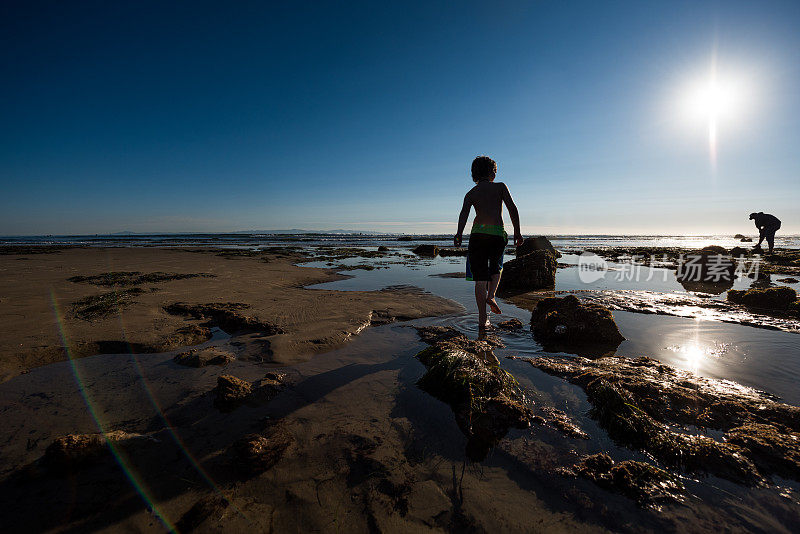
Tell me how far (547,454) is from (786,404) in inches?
93.0

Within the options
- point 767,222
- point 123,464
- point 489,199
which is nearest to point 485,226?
point 489,199

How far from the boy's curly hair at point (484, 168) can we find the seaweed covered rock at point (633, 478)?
13.3ft

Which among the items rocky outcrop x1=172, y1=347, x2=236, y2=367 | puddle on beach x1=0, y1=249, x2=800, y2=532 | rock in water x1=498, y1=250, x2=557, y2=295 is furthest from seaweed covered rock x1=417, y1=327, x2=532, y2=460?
rock in water x1=498, y1=250, x2=557, y2=295

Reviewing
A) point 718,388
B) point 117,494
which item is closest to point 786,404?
point 718,388

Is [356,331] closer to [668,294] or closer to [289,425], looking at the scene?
[289,425]

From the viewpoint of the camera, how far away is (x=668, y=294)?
7.99 meters

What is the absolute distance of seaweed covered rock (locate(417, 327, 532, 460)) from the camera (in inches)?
90.0

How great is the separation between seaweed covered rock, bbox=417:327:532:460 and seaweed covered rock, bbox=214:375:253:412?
159cm

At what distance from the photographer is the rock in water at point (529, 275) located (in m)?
9.66

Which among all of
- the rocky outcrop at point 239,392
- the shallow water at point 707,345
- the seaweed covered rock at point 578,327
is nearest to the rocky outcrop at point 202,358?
the rocky outcrop at point 239,392

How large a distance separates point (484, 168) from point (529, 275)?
226 inches

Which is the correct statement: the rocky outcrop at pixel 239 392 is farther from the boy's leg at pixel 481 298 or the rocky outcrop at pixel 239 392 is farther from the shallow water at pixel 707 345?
the boy's leg at pixel 481 298

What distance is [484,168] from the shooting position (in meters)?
4.99

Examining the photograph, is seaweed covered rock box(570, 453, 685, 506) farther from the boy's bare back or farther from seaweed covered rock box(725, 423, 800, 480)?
the boy's bare back
